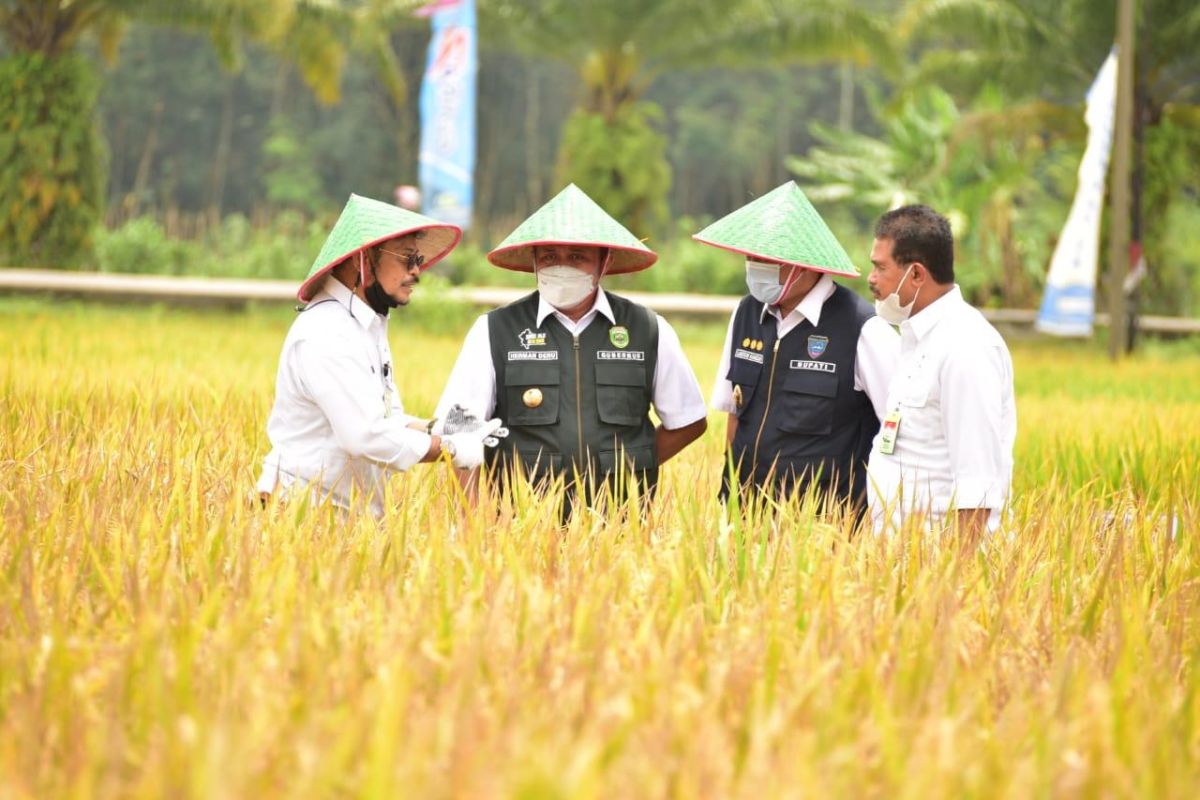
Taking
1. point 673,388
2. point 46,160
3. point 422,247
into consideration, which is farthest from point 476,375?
point 46,160

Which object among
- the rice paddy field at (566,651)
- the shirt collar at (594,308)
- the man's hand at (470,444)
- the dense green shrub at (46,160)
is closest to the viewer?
the rice paddy field at (566,651)

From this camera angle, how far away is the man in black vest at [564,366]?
13.7 ft

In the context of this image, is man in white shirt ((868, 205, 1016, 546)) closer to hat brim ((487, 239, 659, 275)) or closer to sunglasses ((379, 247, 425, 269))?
hat brim ((487, 239, 659, 275))

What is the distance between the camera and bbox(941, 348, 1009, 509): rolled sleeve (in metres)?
3.67

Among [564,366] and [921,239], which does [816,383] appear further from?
[564,366]

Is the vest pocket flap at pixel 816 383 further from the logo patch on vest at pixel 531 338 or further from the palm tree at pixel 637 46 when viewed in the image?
the palm tree at pixel 637 46

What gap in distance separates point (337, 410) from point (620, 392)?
2.80ft

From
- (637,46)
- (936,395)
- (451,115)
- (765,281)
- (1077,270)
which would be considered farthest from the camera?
(637,46)

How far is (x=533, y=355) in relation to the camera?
418cm

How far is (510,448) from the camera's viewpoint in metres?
4.21

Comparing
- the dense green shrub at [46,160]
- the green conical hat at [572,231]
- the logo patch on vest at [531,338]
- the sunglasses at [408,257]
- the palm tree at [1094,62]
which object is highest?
the palm tree at [1094,62]

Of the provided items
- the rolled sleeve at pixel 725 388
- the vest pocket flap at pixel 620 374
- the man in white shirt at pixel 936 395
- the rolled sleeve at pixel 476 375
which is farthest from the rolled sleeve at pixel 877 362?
the rolled sleeve at pixel 476 375

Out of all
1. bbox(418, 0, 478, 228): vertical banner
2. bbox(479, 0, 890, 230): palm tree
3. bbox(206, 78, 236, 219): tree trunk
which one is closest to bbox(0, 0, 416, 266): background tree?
bbox(418, 0, 478, 228): vertical banner

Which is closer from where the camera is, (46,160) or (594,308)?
(594,308)
